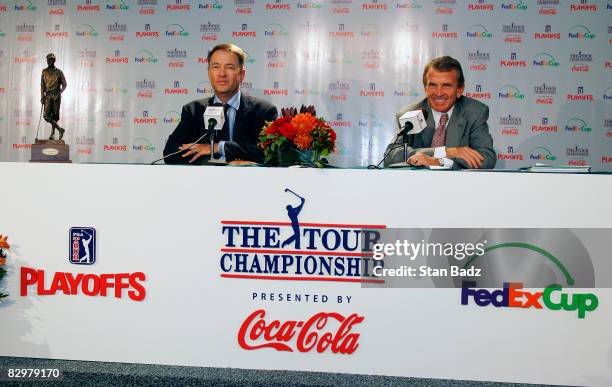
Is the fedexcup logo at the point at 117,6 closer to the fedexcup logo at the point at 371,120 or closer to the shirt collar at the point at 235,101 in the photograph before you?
the shirt collar at the point at 235,101

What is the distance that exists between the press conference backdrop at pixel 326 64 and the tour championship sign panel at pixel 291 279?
9.79ft

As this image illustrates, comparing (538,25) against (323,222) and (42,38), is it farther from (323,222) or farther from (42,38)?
(42,38)

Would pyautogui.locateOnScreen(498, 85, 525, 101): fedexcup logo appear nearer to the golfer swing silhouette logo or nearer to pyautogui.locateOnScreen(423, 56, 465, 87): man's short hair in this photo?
pyautogui.locateOnScreen(423, 56, 465, 87): man's short hair

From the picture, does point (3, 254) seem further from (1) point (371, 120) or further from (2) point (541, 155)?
(2) point (541, 155)

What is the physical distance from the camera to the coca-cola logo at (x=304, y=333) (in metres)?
2.20

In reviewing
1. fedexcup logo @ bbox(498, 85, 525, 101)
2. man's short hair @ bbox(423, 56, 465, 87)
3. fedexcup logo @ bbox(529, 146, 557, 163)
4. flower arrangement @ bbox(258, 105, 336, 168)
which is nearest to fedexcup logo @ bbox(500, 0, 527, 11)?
fedexcup logo @ bbox(498, 85, 525, 101)

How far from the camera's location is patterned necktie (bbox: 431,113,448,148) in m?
4.01

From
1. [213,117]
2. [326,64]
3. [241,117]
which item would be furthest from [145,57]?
[213,117]

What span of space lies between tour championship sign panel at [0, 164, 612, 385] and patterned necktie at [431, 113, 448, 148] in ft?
6.28

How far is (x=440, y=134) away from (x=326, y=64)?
5.26ft

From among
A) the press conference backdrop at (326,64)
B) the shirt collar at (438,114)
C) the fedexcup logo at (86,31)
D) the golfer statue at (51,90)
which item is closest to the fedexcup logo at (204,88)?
the press conference backdrop at (326,64)

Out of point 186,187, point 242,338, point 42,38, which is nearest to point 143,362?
point 242,338

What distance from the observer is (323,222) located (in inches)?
86.6

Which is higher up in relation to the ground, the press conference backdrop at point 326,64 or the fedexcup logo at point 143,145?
the press conference backdrop at point 326,64
